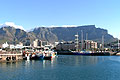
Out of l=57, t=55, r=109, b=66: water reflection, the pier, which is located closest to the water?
l=57, t=55, r=109, b=66: water reflection

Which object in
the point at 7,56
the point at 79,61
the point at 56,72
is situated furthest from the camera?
the point at 79,61

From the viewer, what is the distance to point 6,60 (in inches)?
3125

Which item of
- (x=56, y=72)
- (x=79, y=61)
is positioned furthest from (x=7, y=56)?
(x=56, y=72)

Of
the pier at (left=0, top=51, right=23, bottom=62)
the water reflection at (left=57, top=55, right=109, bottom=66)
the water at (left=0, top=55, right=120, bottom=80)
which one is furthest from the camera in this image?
the water reflection at (left=57, top=55, right=109, bottom=66)

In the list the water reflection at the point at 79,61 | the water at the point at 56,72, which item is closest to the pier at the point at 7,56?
the water at the point at 56,72

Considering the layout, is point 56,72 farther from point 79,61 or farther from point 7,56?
point 79,61

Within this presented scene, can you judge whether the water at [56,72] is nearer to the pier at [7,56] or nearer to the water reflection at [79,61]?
the water reflection at [79,61]

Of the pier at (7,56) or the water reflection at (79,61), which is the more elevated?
the pier at (7,56)

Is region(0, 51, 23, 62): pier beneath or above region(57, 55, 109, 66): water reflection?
above

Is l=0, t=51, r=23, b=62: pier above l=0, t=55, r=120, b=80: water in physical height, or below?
above

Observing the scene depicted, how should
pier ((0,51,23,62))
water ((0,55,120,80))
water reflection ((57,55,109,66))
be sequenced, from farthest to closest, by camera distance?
water reflection ((57,55,109,66))
pier ((0,51,23,62))
water ((0,55,120,80))

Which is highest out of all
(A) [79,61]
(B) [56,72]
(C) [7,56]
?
(C) [7,56]

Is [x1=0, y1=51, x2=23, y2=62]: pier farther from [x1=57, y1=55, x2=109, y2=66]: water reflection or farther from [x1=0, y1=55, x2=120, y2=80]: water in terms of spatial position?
[x1=57, y1=55, x2=109, y2=66]: water reflection

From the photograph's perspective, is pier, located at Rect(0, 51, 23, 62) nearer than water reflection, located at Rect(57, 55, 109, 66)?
Yes
